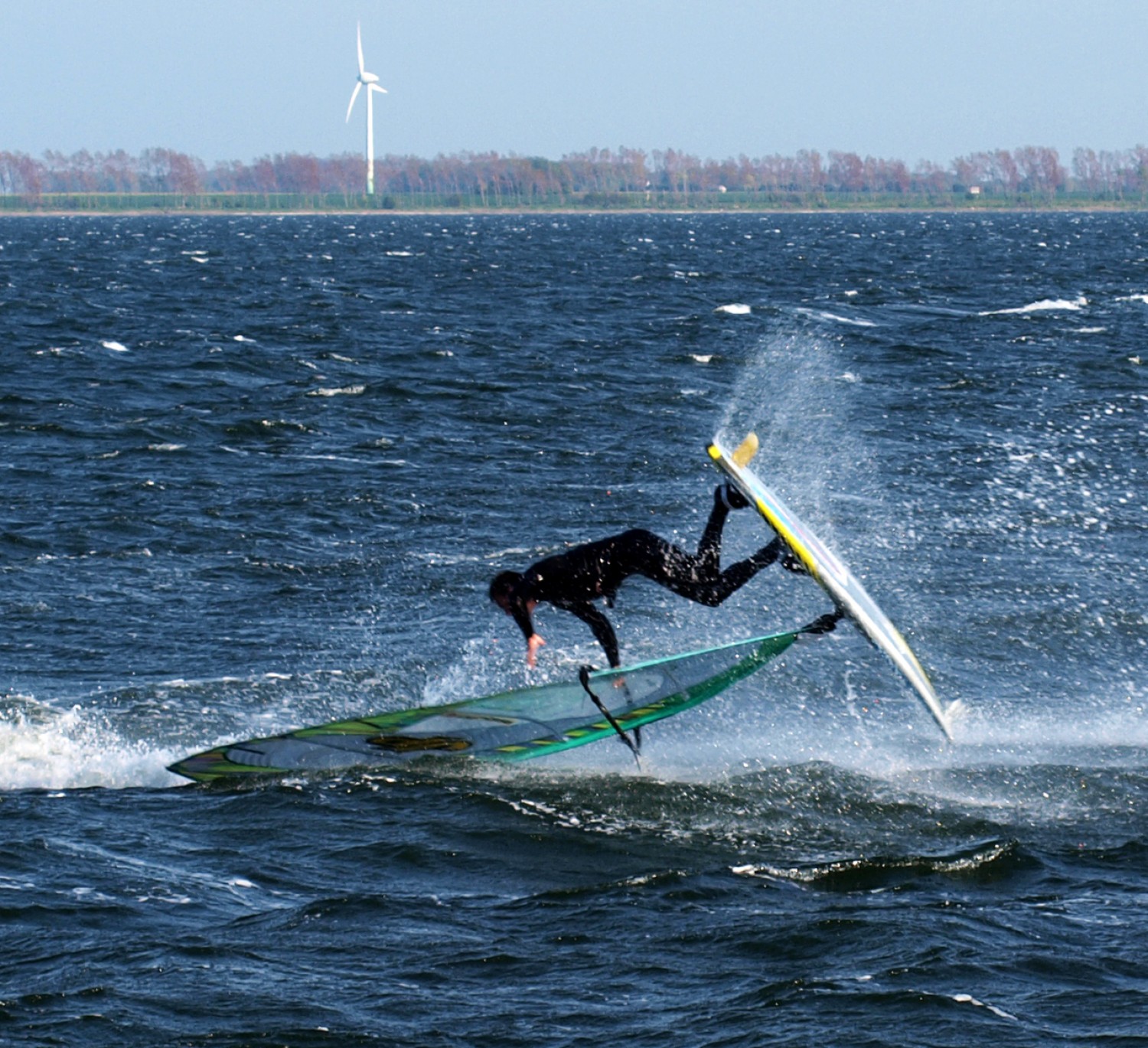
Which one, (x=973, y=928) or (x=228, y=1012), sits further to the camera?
(x=973, y=928)

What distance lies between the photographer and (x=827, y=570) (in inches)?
384

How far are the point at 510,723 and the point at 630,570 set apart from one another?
151 centimetres

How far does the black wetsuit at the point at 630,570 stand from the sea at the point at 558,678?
1.30 metres

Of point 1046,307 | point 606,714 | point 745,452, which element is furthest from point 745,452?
point 1046,307

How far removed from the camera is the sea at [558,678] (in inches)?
284

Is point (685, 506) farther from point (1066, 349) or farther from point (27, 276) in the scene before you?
point (27, 276)

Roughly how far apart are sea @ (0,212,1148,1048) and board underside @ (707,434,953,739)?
0.81 m

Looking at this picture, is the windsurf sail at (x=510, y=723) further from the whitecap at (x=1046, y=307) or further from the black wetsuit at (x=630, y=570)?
the whitecap at (x=1046, y=307)

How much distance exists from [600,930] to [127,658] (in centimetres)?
670

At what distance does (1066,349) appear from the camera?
3447 centimetres

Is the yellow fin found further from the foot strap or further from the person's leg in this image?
the foot strap

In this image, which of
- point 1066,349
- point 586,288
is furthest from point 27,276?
point 1066,349

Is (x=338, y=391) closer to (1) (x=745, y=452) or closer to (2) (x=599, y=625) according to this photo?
(2) (x=599, y=625)

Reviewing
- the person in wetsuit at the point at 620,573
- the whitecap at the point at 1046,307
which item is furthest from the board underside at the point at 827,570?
the whitecap at the point at 1046,307
